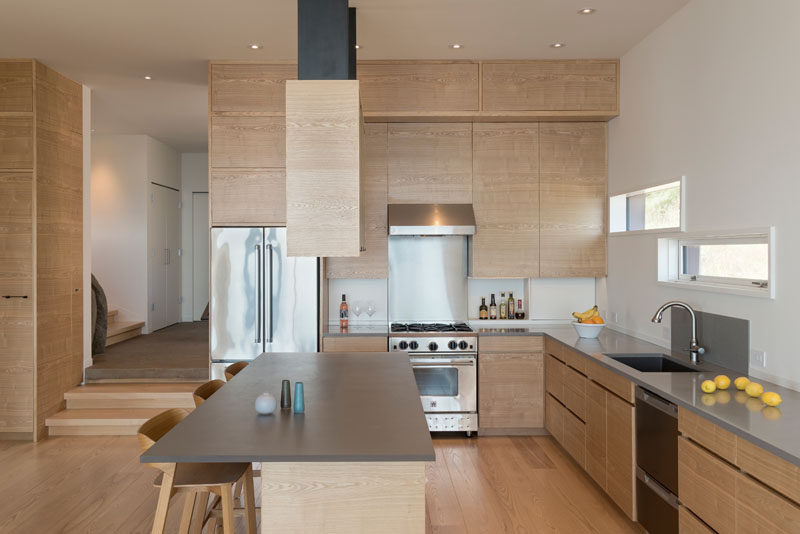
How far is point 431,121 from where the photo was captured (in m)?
5.34

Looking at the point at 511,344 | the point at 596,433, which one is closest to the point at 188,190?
the point at 511,344

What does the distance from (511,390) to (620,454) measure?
1.65m

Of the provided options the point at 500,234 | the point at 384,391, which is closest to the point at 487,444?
the point at 500,234

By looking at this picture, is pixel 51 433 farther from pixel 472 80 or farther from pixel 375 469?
pixel 472 80

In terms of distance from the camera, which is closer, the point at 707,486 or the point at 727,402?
the point at 707,486

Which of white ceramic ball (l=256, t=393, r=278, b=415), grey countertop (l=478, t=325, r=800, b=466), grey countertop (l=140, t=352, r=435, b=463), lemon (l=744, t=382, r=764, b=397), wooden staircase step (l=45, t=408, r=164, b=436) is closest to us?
grey countertop (l=140, t=352, r=435, b=463)

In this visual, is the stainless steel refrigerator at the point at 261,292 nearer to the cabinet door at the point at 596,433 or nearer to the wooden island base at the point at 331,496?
the cabinet door at the point at 596,433

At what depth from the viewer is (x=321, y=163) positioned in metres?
2.96

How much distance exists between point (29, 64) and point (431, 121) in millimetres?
3313

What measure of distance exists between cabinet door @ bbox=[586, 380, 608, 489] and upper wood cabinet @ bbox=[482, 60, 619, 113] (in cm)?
234

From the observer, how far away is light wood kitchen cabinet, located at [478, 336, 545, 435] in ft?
16.9

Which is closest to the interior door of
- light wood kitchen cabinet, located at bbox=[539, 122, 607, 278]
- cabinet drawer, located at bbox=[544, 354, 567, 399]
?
light wood kitchen cabinet, located at bbox=[539, 122, 607, 278]

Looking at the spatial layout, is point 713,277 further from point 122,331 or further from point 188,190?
point 188,190

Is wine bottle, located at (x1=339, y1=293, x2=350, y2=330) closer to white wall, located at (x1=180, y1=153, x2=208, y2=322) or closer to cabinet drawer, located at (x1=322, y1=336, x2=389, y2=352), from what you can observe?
cabinet drawer, located at (x1=322, y1=336, x2=389, y2=352)
